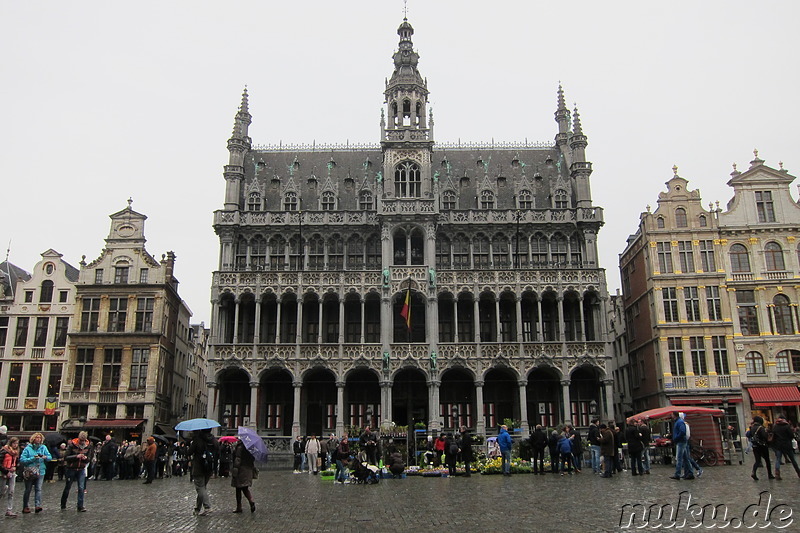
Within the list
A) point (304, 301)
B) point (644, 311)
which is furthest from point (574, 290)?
point (304, 301)

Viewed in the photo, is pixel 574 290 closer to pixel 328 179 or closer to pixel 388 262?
pixel 388 262

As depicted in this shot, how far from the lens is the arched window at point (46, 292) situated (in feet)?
179

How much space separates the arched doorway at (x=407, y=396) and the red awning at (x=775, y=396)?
22.4 meters

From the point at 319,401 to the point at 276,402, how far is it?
3.10 meters

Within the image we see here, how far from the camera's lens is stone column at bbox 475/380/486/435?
49031 millimetres

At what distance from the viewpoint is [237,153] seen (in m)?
57.8

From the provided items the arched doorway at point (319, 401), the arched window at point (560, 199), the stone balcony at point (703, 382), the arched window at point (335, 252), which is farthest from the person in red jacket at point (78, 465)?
the arched window at point (560, 199)

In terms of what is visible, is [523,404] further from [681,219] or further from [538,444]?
[538,444]

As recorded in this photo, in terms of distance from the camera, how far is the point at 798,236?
52.5 metres

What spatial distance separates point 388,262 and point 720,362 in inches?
962

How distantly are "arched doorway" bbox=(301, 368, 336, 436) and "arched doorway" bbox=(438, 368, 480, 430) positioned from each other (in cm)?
787

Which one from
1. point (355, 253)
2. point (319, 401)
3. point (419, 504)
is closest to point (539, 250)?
point (355, 253)

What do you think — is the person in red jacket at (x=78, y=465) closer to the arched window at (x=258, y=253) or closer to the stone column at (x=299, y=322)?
the stone column at (x=299, y=322)

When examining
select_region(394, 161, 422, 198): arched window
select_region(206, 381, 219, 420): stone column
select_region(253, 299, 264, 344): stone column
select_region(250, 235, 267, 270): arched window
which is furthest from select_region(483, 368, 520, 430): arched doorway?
select_region(206, 381, 219, 420): stone column
